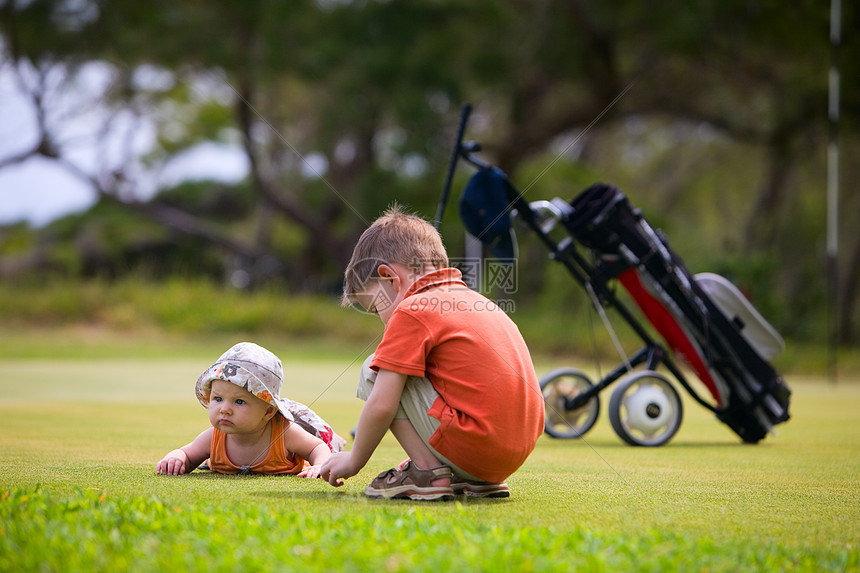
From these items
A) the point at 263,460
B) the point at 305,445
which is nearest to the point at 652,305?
the point at 305,445

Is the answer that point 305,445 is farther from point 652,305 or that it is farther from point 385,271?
Result: point 652,305

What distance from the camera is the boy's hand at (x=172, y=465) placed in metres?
3.54

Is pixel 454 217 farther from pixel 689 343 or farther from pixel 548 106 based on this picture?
pixel 689 343

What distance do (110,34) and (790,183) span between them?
51.9 ft

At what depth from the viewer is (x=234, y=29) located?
17672 millimetres

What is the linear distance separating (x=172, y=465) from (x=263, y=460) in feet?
1.16

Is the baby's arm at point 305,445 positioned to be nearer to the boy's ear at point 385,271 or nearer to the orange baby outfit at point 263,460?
the orange baby outfit at point 263,460

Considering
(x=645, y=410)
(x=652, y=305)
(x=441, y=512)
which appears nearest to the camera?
(x=441, y=512)

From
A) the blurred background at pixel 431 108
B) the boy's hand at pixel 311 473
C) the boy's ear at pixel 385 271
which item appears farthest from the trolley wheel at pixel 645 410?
the blurred background at pixel 431 108

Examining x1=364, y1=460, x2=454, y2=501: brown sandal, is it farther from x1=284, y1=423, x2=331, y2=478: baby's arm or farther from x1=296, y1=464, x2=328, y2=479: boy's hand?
x1=284, y1=423, x2=331, y2=478: baby's arm

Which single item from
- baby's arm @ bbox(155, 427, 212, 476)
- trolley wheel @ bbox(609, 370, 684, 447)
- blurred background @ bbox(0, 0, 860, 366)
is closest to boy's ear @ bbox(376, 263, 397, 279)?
baby's arm @ bbox(155, 427, 212, 476)

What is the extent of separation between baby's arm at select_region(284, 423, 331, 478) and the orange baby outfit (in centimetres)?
3

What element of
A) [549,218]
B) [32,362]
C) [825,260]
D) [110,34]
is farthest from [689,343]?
[110,34]

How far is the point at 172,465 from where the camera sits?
11.7 ft
